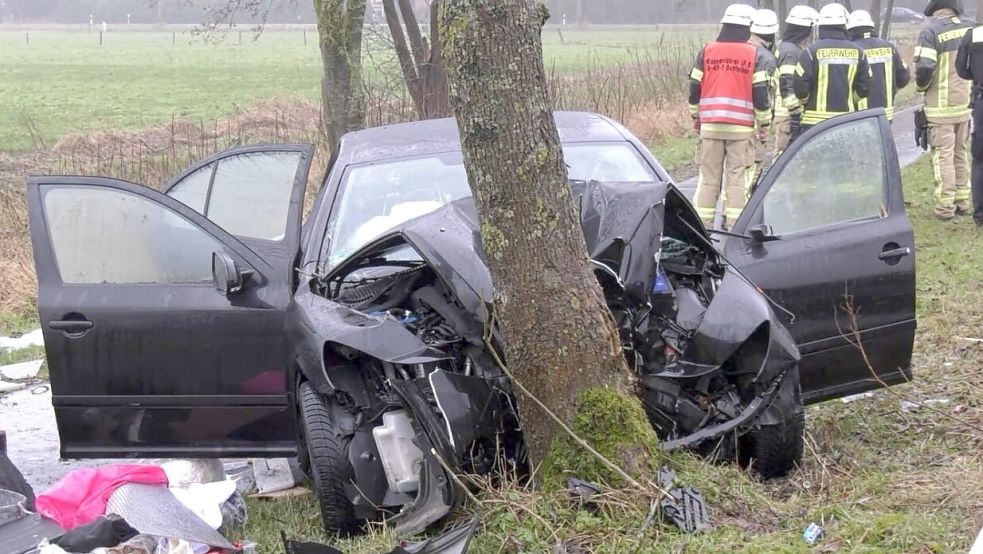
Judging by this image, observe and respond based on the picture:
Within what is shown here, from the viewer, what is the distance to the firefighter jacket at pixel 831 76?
8.95 meters

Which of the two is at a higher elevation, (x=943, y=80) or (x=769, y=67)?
(x=769, y=67)

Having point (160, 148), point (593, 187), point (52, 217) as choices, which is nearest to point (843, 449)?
point (593, 187)

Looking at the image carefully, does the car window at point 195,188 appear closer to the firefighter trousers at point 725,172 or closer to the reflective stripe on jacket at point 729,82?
the firefighter trousers at point 725,172

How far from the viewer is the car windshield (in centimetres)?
481

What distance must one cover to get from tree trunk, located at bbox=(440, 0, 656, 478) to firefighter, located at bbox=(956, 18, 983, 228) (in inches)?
260

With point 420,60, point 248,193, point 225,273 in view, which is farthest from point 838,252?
point 420,60

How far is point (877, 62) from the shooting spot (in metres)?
9.05

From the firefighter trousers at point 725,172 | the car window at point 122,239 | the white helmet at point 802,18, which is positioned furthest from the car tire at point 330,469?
the white helmet at point 802,18

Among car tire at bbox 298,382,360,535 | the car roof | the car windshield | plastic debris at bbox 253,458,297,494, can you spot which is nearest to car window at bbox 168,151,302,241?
the car roof

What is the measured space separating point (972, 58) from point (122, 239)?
720 cm

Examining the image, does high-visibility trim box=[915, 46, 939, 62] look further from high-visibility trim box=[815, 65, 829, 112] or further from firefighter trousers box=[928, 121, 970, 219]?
high-visibility trim box=[815, 65, 829, 112]

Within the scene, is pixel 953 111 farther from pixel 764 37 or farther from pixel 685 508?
pixel 685 508

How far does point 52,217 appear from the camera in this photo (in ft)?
15.4

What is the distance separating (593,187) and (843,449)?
59.4 inches
